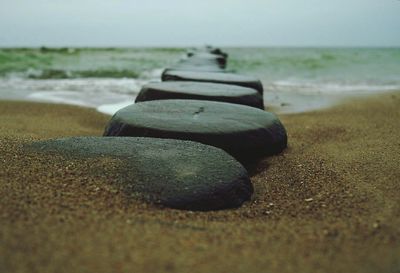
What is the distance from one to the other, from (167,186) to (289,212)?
1.11 feet

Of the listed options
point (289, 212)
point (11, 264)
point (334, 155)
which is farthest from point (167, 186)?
point (334, 155)

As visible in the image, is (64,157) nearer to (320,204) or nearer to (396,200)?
(320,204)

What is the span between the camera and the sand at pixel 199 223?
0.81 m

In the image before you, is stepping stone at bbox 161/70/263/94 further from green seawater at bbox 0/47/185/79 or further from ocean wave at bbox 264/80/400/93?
green seawater at bbox 0/47/185/79

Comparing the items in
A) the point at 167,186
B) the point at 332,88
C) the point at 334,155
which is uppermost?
the point at 167,186

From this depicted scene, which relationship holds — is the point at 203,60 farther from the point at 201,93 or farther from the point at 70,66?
the point at 70,66

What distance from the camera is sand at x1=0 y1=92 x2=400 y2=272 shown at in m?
0.81

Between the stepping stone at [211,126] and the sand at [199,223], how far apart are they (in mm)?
142

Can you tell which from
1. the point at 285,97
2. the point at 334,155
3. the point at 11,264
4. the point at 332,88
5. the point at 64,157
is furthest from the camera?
the point at 332,88

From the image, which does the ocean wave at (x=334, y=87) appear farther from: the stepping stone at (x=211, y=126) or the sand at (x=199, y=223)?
the sand at (x=199, y=223)

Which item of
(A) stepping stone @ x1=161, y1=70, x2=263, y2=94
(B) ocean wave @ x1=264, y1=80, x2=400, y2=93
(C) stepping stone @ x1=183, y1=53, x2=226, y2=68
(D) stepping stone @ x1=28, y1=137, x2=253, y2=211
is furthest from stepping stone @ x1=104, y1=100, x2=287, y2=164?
(B) ocean wave @ x1=264, y1=80, x2=400, y2=93

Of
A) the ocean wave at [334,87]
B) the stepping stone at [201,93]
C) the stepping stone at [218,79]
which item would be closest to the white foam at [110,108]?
the stepping stone at [218,79]

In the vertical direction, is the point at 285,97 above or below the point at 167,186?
below

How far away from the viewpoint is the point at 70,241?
0.84m
